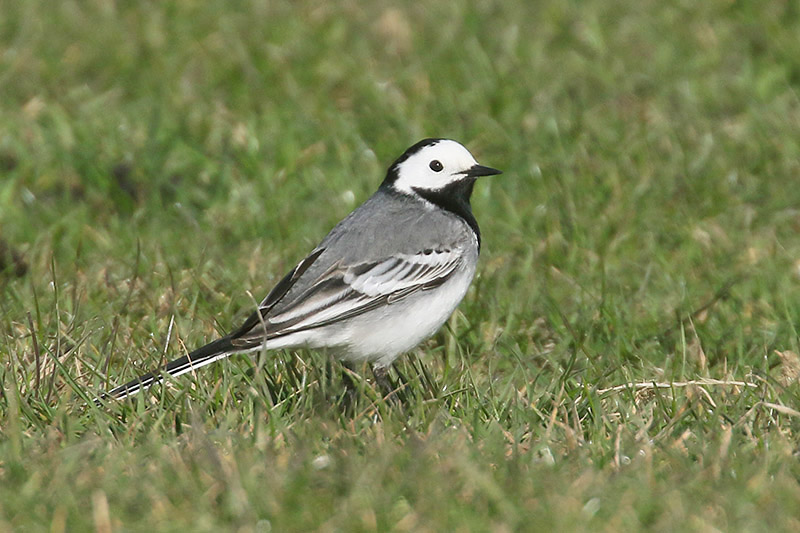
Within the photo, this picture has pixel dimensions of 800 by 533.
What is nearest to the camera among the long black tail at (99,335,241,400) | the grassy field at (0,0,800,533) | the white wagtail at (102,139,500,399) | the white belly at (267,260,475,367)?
the grassy field at (0,0,800,533)

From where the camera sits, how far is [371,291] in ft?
18.3

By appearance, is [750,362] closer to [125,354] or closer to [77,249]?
[125,354]

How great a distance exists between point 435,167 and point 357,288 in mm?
901

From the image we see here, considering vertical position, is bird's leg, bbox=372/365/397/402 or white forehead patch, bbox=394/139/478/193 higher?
white forehead patch, bbox=394/139/478/193

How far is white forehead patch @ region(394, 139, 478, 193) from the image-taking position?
6156 millimetres

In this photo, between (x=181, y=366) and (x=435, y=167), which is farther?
(x=435, y=167)

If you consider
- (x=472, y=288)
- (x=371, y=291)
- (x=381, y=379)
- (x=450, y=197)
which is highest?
(x=450, y=197)

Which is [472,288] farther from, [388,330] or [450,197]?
[388,330]

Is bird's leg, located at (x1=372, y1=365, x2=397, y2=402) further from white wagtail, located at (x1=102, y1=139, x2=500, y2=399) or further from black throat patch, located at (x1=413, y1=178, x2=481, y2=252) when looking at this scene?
black throat patch, located at (x1=413, y1=178, x2=481, y2=252)

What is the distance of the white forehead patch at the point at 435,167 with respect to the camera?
6.16m

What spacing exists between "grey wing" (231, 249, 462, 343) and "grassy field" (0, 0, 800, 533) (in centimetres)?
23

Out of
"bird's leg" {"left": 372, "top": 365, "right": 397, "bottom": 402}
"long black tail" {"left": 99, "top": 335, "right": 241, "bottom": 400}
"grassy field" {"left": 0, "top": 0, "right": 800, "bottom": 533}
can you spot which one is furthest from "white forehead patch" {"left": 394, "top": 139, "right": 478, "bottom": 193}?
"long black tail" {"left": 99, "top": 335, "right": 241, "bottom": 400}

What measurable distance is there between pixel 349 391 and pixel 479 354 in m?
0.96

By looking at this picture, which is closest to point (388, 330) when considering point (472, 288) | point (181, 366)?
point (181, 366)
